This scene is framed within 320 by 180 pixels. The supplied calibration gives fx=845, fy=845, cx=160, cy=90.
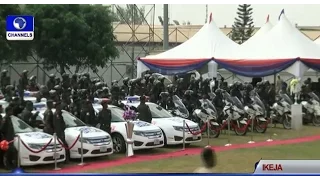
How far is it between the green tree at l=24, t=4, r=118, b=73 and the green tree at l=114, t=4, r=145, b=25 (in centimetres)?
9

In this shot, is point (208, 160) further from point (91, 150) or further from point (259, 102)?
point (91, 150)

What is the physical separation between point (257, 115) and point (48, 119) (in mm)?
2043

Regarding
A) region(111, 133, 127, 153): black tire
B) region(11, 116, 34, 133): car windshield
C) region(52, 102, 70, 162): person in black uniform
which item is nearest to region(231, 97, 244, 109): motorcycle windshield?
region(111, 133, 127, 153): black tire

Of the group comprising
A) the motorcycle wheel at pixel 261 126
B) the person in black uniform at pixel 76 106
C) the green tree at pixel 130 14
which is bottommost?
the motorcycle wheel at pixel 261 126

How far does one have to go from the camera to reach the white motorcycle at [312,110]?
7.77m

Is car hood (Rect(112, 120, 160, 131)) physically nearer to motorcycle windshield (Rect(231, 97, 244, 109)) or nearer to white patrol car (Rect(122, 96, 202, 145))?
white patrol car (Rect(122, 96, 202, 145))

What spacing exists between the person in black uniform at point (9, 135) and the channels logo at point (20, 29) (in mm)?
636

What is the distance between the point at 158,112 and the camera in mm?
8117

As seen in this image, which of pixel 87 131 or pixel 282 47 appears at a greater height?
pixel 282 47

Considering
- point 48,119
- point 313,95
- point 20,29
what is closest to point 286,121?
point 313,95

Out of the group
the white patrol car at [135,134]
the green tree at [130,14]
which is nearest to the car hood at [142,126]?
the white patrol car at [135,134]

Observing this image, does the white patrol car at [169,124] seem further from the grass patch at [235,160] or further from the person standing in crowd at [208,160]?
the person standing in crowd at [208,160]

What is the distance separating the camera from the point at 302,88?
7.84 metres
